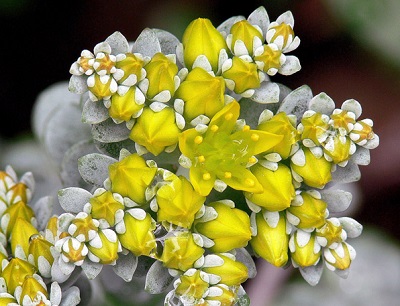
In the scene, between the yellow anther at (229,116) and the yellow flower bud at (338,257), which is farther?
the yellow flower bud at (338,257)

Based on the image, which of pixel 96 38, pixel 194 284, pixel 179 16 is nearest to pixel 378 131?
pixel 179 16

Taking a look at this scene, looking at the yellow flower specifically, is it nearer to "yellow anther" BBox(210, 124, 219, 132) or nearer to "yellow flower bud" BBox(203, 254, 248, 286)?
"yellow anther" BBox(210, 124, 219, 132)

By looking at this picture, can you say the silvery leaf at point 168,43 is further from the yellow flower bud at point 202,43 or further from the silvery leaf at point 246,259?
the silvery leaf at point 246,259

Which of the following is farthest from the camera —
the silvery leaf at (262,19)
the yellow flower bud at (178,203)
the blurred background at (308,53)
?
the blurred background at (308,53)

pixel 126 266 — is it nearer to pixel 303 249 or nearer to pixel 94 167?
pixel 94 167

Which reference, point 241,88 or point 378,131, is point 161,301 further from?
point 378,131

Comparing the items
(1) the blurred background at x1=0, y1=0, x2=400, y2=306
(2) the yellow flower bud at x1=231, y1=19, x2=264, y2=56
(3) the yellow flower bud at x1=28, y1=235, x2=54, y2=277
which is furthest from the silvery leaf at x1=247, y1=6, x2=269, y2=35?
(1) the blurred background at x1=0, y1=0, x2=400, y2=306

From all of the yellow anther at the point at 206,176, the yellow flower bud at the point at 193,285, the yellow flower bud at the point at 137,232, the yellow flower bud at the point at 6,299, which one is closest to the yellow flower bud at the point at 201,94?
the yellow anther at the point at 206,176
